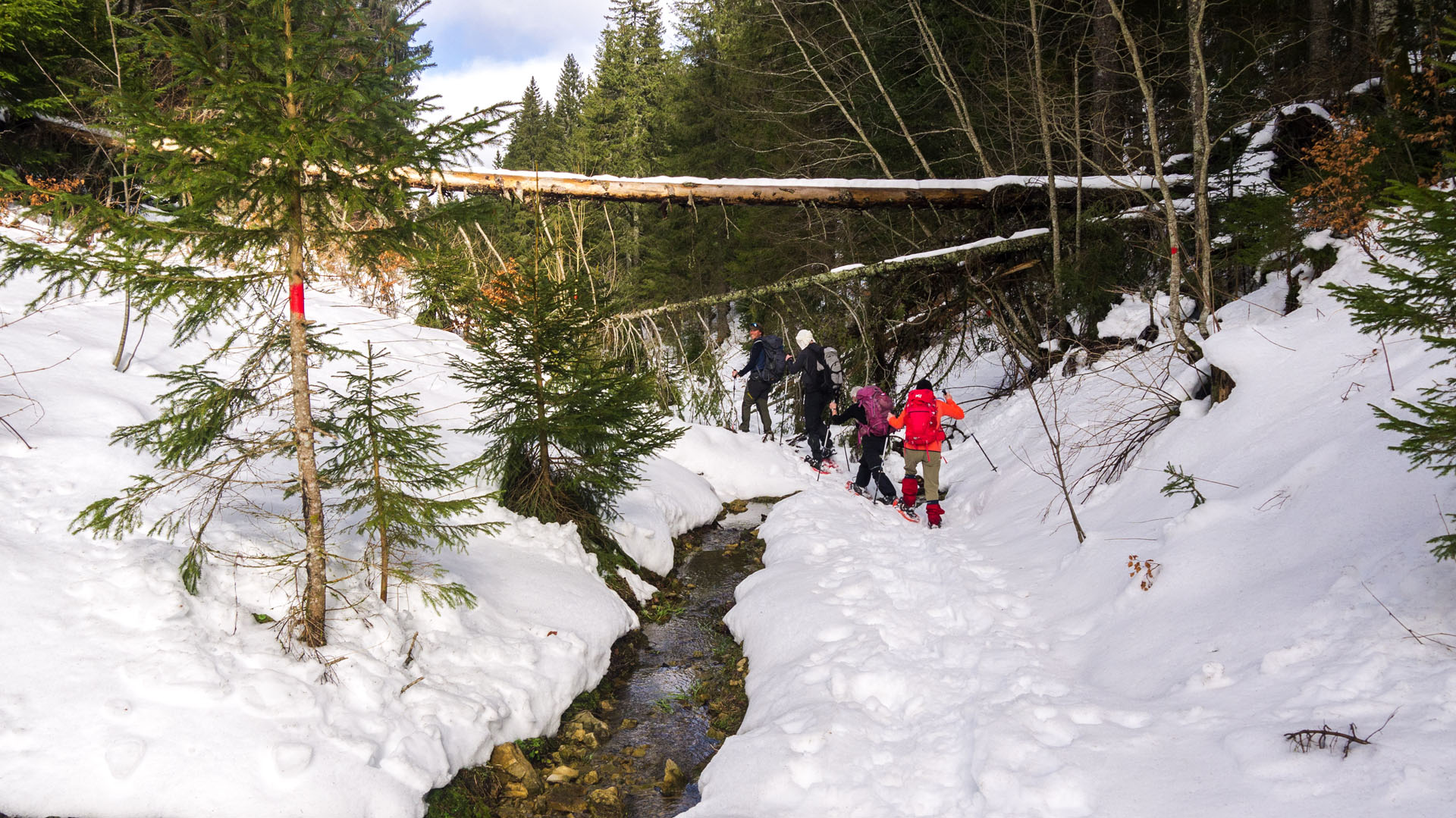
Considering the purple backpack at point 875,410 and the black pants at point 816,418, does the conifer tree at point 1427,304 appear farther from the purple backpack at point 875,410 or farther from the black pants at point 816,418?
the black pants at point 816,418

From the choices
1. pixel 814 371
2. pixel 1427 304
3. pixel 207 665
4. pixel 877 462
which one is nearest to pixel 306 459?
pixel 207 665

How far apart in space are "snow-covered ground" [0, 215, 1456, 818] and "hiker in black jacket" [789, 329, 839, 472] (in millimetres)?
4884

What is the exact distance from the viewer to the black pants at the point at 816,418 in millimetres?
11248

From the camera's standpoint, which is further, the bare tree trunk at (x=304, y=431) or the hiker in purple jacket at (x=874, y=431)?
the hiker in purple jacket at (x=874, y=431)

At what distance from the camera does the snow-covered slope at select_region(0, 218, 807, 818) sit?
3.11 m

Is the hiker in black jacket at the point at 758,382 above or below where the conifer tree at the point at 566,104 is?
below

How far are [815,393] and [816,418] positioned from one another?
42cm

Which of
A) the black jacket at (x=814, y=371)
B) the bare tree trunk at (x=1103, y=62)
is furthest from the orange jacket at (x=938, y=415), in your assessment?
the bare tree trunk at (x=1103, y=62)

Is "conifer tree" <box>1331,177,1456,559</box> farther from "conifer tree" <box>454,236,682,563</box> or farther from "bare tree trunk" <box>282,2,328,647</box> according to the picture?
"conifer tree" <box>454,236,682,563</box>

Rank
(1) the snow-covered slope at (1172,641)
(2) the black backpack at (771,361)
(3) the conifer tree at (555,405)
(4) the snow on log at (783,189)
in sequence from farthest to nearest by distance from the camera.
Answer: (2) the black backpack at (771,361) → (4) the snow on log at (783,189) → (3) the conifer tree at (555,405) → (1) the snow-covered slope at (1172,641)

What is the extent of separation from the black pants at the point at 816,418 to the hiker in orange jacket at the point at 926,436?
2.50m

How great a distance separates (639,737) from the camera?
4816mm

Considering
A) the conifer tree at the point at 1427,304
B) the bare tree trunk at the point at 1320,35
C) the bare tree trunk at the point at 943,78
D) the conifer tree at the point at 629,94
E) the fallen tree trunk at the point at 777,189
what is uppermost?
the conifer tree at the point at 629,94

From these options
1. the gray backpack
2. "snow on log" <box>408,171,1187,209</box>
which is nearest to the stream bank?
the gray backpack
